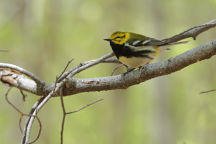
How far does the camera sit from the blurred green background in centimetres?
600

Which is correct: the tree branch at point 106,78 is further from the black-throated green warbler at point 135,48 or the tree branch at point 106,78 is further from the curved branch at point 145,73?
the black-throated green warbler at point 135,48

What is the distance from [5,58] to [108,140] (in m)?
3.03

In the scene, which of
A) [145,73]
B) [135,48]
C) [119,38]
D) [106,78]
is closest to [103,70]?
[119,38]

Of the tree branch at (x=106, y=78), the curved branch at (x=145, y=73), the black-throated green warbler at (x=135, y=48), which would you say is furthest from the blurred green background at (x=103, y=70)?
the curved branch at (x=145, y=73)

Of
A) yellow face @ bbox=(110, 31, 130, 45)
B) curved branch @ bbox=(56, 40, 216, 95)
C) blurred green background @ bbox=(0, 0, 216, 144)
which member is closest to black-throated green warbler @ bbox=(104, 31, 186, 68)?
yellow face @ bbox=(110, 31, 130, 45)

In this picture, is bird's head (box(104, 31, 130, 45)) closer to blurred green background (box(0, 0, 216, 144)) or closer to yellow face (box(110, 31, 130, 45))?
yellow face (box(110, 31, 130, 45))

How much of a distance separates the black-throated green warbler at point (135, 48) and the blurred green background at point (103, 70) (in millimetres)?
1973

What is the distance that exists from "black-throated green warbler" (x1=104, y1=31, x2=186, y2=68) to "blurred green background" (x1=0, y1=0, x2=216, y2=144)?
197cm

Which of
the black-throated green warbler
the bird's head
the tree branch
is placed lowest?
the tree branch

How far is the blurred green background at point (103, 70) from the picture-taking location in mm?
6000

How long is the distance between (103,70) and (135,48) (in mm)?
4031

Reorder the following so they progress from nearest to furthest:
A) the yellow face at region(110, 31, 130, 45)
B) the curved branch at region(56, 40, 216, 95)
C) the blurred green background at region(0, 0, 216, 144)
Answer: the curved branch at region(56, 40, 216, 95), the yellow face at region(110, 31, 130, 45), the blurred green background at region(0, 0, 216, 144)

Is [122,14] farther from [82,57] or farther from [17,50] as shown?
[17,50]

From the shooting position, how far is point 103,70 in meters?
7.78
